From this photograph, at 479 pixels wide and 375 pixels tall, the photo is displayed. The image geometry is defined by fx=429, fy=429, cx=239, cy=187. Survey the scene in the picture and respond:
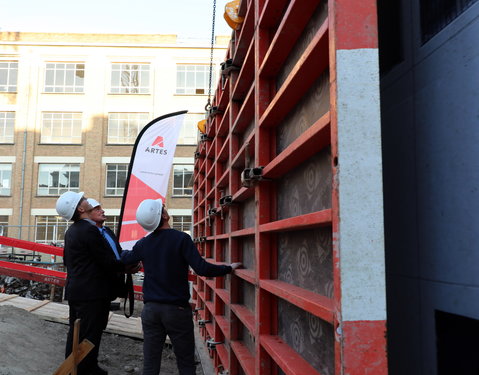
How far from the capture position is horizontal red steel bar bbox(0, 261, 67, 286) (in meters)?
6.57

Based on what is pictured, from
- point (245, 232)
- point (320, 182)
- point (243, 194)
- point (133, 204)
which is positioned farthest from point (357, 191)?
point (133, 204)

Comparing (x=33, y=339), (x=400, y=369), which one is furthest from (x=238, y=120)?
(x=33, y=339)

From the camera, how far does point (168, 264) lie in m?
3.62

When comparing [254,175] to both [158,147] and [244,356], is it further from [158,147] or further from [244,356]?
[158,147]

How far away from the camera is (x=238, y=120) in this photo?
333cm

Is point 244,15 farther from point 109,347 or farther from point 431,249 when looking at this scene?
point 109,347

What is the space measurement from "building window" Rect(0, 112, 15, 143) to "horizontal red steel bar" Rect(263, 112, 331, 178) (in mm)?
29478

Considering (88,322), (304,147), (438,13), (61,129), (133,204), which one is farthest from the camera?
(61,129)

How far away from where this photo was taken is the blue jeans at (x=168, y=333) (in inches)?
141

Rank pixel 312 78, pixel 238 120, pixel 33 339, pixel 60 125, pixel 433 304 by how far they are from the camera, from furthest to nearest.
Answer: pixel 60 125
pixel 33 339
pixel 238 120
pixel 312 78
pixel 433 304

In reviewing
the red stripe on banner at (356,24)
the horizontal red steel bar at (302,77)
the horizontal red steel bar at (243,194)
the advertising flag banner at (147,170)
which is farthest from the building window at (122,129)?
the red stripe on banner at (356,24)

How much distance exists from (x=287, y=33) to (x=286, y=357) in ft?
4.93

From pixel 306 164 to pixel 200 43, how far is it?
28.5 meters

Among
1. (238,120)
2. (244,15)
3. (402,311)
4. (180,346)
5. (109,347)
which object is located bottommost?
(109,347)
